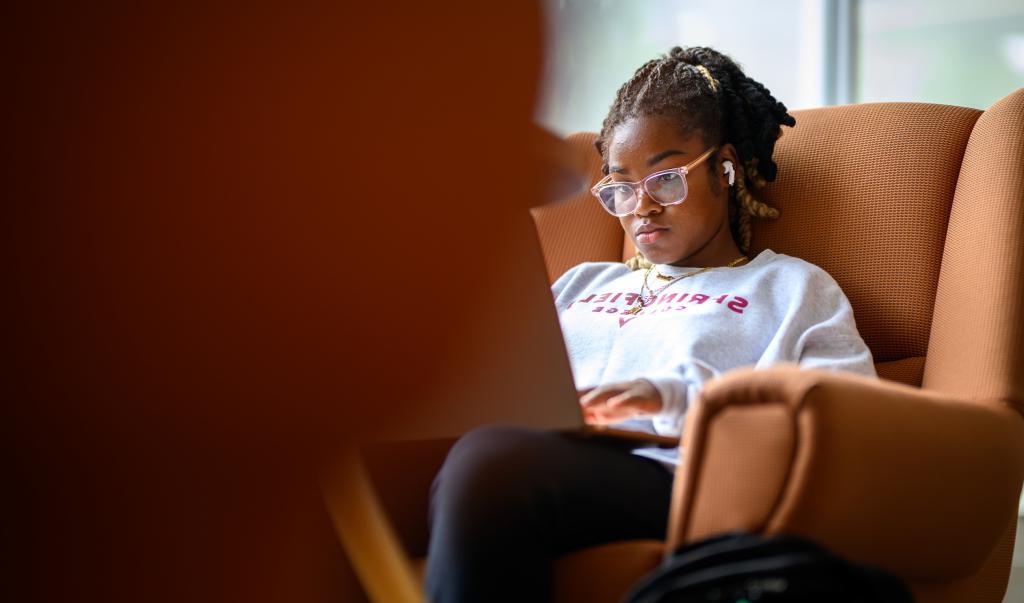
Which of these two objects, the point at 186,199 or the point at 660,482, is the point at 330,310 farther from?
the point at 660,482

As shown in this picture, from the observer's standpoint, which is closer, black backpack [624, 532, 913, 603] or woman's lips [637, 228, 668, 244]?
black backpack [624, 532, 913, 603]

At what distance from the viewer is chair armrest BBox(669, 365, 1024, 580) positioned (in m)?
0.79

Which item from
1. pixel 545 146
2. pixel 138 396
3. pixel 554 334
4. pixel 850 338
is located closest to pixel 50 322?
pixel 138 396

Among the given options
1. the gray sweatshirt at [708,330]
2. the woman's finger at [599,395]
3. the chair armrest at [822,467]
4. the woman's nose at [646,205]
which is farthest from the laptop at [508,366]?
the woman's nose at [646,205]

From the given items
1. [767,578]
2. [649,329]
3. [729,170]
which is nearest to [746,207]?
[729,170]

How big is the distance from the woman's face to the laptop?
72cm

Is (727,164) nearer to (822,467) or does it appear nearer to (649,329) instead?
(649,329)

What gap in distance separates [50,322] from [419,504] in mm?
927

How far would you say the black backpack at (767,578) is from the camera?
681 millimetres

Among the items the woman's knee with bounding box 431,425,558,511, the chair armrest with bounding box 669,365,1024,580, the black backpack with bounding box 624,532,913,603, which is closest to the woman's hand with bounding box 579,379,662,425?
the woman's knee with bounding box 431,425,558,511

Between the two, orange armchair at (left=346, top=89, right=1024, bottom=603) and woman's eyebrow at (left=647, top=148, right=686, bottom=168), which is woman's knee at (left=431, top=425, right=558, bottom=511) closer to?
orange armchair at (left=346, top=89, right=1024, bottom=603)

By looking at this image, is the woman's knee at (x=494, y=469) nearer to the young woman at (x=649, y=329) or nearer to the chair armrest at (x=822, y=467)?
the young woman at (x=649, y=329)

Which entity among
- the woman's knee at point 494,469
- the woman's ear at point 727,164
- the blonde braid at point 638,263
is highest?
the woman's ear at point 727,164

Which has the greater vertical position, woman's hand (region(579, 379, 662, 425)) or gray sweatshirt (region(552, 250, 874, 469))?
woman's hand (region(579, 379, 662, 425))
